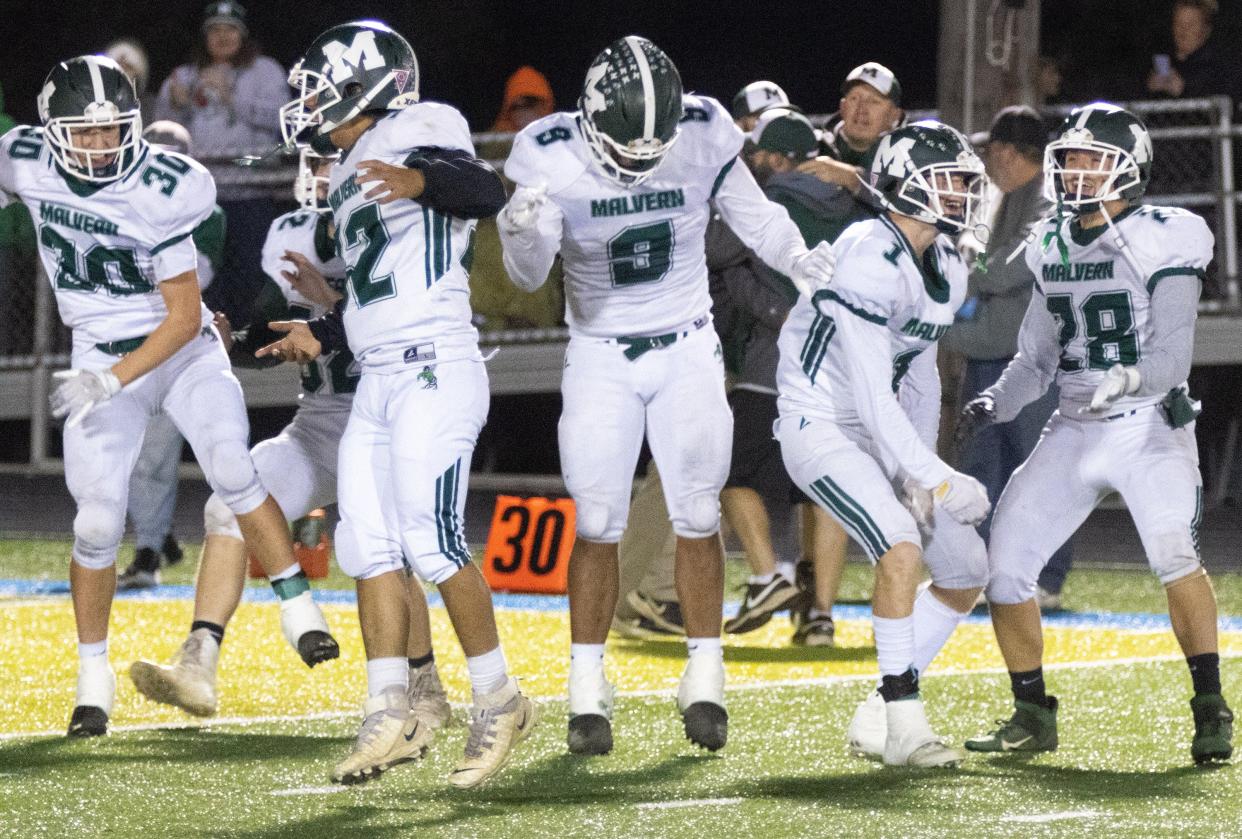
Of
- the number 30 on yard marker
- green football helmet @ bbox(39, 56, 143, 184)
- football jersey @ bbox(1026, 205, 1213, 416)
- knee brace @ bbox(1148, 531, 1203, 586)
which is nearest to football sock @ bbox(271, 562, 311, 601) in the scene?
green football helmet @ bbox(39, 56, 143, 184)

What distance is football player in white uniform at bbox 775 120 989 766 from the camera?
5996 millimetres

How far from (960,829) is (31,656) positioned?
13.1 feet

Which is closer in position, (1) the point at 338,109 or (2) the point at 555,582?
(1) the point at 338,109

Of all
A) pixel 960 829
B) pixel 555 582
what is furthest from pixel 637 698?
pixel 555 582

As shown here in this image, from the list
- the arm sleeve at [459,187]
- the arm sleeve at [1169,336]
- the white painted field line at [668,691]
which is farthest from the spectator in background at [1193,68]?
the arm sleeve at [459,187]

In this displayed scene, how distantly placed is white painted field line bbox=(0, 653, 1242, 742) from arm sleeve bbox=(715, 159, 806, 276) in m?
1.64

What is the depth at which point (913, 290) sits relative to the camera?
605 centimetres

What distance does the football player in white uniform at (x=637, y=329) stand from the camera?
612 cm

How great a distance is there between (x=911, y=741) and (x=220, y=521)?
7.21 ft

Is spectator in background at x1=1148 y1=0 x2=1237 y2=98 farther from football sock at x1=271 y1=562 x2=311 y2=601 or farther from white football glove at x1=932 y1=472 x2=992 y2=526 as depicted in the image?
football sock at x1=271 y1=562 x2=311 y2=601

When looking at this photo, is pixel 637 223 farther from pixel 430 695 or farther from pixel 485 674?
pixel 430 695

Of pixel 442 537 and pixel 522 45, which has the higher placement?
pixel 522 45

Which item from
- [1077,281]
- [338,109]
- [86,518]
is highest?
[338,109]

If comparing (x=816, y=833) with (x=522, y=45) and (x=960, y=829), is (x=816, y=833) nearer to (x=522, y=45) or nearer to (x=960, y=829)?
(x=960, y=829)
